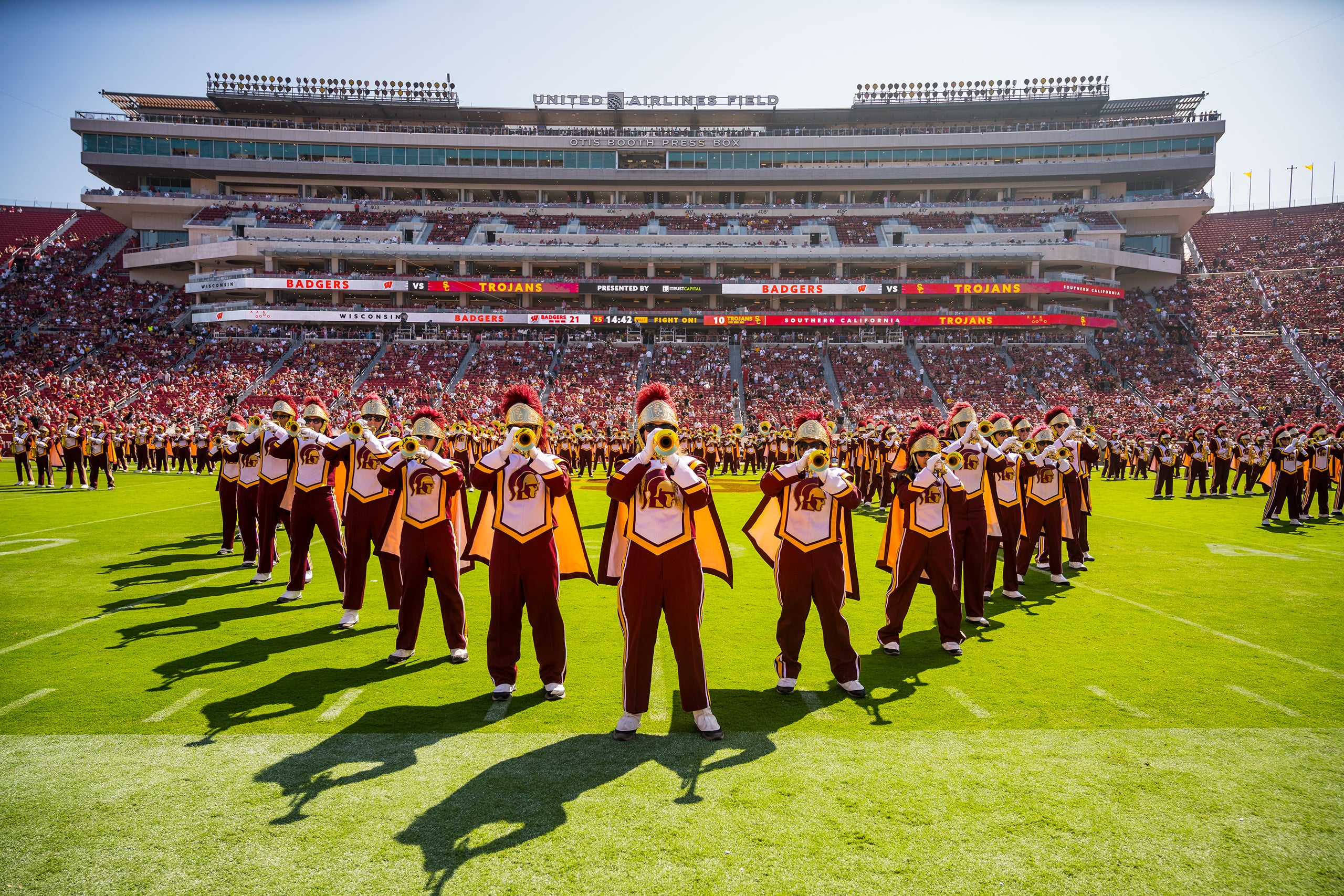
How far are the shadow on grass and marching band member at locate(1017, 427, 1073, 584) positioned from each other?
7827mm

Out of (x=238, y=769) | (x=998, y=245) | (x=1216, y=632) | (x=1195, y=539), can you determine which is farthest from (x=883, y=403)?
(x=238, y=769)

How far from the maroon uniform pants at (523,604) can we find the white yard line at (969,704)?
10.3 ft

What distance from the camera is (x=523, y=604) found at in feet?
19.0

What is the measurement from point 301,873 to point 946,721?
13.8ft

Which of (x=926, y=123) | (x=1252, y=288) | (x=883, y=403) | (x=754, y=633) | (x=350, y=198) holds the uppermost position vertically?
(x=926, y=123)

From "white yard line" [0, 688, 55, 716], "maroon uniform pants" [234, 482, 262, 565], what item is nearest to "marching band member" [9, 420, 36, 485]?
"maroon uniform pants" [234, 482, 262, 565]

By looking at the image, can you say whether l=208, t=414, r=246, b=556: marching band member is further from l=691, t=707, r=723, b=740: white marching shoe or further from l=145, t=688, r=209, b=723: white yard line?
l=691, t=707, r=723, b=740: white marching shoe

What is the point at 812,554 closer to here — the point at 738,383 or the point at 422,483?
the point at 422,483

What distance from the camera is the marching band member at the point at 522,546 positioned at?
557 cm

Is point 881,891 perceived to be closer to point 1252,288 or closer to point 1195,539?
point 1195,539

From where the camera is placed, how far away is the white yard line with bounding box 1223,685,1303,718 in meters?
5.43

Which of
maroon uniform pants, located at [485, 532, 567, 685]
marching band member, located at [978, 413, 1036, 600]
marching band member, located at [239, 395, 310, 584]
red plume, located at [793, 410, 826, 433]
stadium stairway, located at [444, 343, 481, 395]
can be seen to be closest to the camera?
maroon uniform pants, located at [485, 532, 567, 685]

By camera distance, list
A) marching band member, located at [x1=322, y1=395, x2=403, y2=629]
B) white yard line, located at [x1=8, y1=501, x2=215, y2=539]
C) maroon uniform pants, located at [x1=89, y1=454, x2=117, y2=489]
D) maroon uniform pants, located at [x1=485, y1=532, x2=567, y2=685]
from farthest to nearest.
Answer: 1. maroon uniform pants, located at [x1=89, y1=454, x2=117, y2=489]
2. white yard line, located at [x1=8, y1=501, x2=215, y2=539]
3. marching band member, located at [x1=322, y1=395, x2=403, y2=629]
4. maroon uniform pants, located at [x1=485, y1=532, x2=567, y2=685]

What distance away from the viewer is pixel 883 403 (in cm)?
3769
